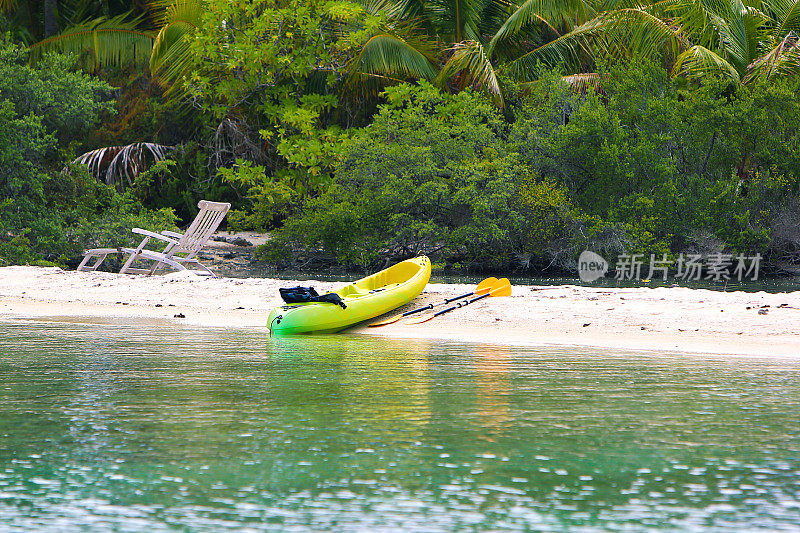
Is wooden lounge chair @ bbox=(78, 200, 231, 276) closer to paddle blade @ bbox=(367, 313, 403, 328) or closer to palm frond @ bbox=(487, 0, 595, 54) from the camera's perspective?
paddle blade @ bbox=(367, 313, 403, 328)

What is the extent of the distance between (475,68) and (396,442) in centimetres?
2050

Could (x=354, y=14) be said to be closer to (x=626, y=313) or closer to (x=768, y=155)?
(x=768, y=155)

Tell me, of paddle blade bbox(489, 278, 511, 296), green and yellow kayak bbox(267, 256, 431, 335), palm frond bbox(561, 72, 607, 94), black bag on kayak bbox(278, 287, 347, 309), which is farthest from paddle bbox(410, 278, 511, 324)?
palm frond bbox(561, 72, 607, 94)

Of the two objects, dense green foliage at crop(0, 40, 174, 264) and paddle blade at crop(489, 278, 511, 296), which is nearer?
paddle blade at crop(489, 278, 511, 296)

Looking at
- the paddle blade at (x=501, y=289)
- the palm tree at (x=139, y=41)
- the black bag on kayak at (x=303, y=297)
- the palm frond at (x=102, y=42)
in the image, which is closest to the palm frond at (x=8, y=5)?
the palm tree at (x=139, y=41)

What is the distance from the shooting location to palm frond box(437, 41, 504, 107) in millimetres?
25578

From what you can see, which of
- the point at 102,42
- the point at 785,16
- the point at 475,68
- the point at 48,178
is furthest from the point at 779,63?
the point at 102,42

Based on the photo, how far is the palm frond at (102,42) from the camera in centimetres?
2984

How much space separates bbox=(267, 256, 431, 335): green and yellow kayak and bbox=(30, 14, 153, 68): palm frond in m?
17.9

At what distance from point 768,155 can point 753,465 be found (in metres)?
19.3

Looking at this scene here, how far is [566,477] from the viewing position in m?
5.66

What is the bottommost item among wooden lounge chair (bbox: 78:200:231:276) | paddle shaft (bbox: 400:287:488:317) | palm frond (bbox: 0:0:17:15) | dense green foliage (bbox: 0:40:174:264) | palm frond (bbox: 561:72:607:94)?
paddle shaft (bbox: 400:287:488:317)

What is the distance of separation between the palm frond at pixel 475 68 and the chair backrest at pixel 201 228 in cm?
863

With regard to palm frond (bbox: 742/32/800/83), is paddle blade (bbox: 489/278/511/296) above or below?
below
